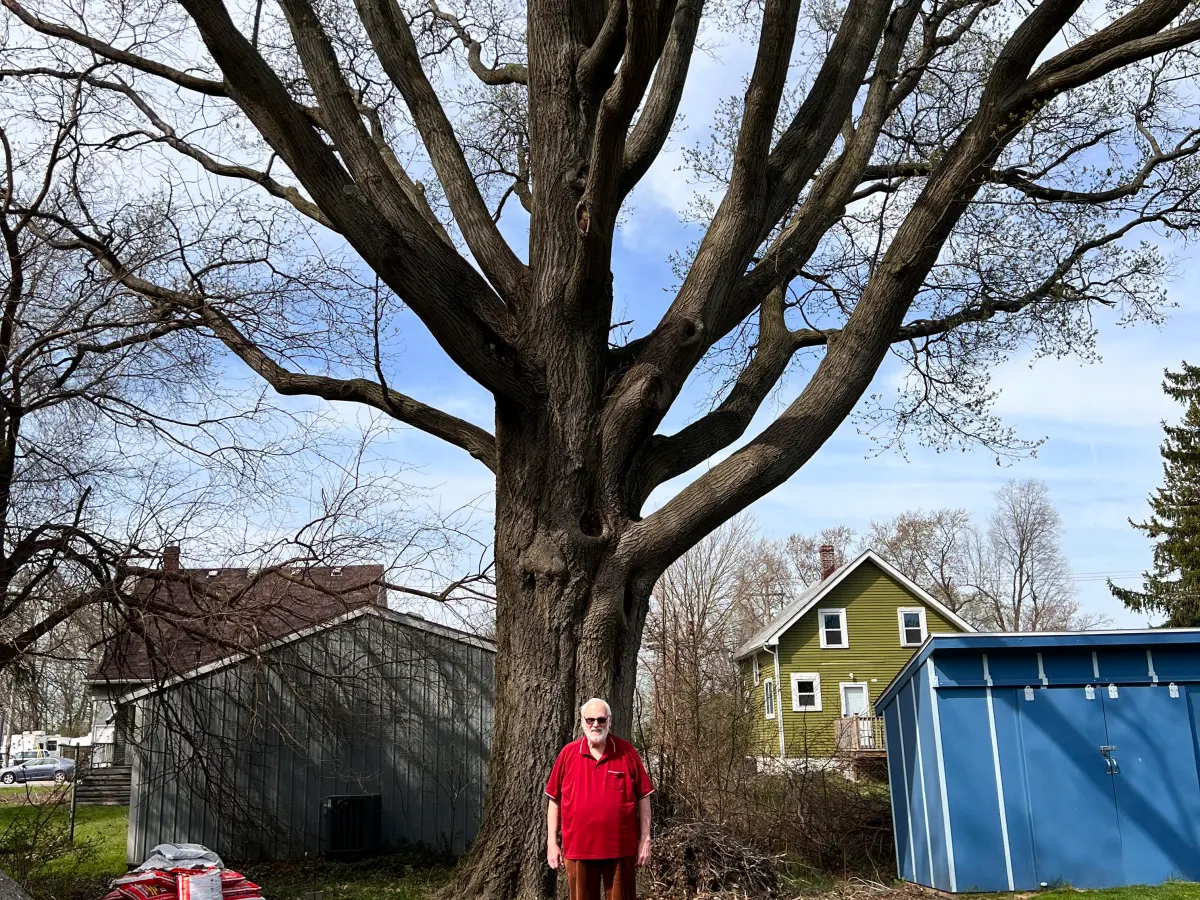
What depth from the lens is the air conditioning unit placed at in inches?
525

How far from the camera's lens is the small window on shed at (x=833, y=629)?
31281 mm

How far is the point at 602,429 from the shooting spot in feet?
26.4

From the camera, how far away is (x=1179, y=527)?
3022 centimetres

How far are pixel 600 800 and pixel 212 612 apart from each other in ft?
16.9

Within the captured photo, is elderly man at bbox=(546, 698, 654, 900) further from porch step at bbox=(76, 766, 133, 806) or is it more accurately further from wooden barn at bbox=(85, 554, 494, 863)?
porch step at bbox=(76, 766, 133, 806)

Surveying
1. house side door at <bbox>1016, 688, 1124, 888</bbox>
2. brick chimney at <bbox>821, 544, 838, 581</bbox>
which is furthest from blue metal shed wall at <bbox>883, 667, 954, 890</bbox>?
brick chimney at <bbox>821, 544, 838, 581</bbox>

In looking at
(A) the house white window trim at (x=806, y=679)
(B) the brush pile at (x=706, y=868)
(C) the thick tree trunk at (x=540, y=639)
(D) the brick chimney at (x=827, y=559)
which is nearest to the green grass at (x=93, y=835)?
(C) the thick tree trunk at (x=540, y=639)

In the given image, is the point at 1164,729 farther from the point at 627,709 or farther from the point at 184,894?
the point at 184,894

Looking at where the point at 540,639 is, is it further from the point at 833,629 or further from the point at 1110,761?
the point at 833,629

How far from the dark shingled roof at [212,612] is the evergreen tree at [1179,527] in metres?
27.1

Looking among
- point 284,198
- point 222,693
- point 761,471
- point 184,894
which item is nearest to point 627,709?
point 761,471

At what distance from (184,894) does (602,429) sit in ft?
14.4

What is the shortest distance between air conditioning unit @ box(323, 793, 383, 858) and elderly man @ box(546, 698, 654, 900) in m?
8.60

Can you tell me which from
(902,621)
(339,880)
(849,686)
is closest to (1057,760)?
(339,880)
